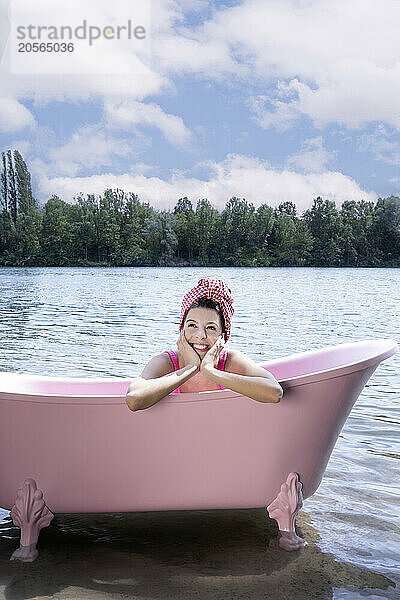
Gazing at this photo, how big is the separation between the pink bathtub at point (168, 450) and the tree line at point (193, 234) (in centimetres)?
4249

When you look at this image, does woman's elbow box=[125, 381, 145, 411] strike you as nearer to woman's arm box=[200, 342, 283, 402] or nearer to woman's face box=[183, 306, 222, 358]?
woman's arm box=[200, 342, 283, 402]

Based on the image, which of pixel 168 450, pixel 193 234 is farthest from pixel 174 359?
pixel 193 234

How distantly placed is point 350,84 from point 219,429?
64310 millimetres

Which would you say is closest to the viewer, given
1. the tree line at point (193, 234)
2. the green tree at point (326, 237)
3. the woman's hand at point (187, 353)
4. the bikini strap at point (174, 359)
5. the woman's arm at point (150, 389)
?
the woman's arm at point (150, 389)

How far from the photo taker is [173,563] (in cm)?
254

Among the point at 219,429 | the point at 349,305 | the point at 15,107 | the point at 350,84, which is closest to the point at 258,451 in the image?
the point at 219,429

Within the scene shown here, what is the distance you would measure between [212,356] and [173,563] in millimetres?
743

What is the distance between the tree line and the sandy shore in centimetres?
4228

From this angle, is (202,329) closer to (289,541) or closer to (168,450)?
(168,450)

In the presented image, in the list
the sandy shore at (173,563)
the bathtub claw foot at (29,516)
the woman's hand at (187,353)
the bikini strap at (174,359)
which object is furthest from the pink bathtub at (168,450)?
the bikini strap at (174,359)

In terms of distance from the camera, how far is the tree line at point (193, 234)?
45.4 metres

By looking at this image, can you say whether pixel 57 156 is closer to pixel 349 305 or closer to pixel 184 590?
pixel 349 305

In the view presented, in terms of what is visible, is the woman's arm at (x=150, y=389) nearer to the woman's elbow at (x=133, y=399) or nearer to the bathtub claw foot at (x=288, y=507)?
the woman's elbow at (x=133, y=399)

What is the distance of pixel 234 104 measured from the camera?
64.6 metres
